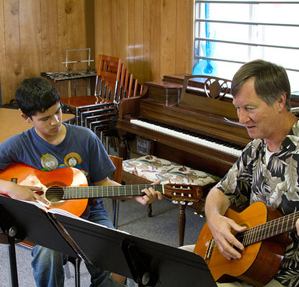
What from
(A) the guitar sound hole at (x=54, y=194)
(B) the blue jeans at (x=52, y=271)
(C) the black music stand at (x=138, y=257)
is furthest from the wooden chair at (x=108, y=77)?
(C) the black music stand at (x=138, y=257)

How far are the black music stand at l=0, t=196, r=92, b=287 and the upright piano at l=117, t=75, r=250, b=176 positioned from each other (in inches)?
56.5

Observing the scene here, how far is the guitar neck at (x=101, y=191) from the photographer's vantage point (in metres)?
2.04

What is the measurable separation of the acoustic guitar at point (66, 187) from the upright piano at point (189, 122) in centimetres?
104

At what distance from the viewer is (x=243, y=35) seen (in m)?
3.67

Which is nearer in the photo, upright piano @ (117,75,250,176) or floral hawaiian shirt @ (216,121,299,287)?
floral hawaiian shirt @ (216,121,299,287)

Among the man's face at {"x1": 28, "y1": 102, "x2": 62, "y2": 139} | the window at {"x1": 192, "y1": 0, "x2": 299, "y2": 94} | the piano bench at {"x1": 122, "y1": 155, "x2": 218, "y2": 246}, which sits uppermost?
the window at {"x1": 192, "y1": 0, "x2": 299, "y2": 94}

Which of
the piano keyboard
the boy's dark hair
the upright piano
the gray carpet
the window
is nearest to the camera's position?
the boy's dark hair

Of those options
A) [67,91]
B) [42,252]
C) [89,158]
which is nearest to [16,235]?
[42,252]

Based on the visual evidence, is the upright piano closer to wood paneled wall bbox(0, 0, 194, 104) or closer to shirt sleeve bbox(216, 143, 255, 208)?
wood paneled wall bbox(0, 0, 194, 104)

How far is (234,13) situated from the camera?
369cm

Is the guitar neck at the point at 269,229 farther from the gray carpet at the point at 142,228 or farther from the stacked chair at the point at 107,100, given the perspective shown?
the stacked chair at the point at 107,100

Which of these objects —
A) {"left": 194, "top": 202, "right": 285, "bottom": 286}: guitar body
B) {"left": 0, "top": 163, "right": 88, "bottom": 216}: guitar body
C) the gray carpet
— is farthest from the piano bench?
{"left": 194, "top": 202, "right": 285, "bottom": 286}: guitar body

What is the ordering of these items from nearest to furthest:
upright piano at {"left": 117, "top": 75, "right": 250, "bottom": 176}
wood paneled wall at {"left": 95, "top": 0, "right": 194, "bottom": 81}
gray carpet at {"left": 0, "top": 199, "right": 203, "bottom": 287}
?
gray carpet at {"left": 0, "top": 199, "right": 203, "bottom": 287} < upright piano at {"left": 117, "top": 75, "right": 250, "bottom": 176} < wood paneled wall at {"left": 95, "top": 0, "right": 194, "bottom": 81}

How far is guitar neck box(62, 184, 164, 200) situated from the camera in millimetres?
2045
